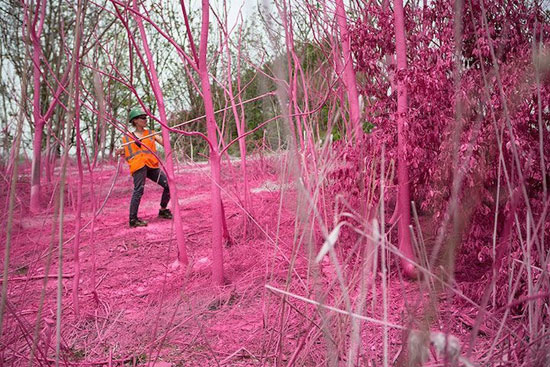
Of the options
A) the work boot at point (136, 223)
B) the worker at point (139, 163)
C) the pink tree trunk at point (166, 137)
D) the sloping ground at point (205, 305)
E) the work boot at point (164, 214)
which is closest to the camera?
the sloping ground at point (205, 305)

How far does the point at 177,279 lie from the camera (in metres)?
3.42

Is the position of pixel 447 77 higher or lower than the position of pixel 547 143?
higher

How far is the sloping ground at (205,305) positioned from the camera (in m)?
1.50

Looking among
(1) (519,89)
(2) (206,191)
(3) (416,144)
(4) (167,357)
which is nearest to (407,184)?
(3) (416,144)

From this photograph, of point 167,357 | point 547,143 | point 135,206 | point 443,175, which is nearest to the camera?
point 167,357

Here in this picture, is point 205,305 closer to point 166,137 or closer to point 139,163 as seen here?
point 166,137

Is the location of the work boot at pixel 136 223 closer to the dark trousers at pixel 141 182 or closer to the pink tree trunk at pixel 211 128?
the dark trousers at pixel 141 182

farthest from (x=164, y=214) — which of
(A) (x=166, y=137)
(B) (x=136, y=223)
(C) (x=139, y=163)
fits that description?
(A) (x=166, y=137)

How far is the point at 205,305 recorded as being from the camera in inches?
114

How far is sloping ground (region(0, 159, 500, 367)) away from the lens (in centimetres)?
150

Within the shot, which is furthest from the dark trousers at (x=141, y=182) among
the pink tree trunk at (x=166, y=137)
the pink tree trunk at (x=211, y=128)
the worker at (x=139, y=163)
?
the pink tree trunk at (x=211, y=128)

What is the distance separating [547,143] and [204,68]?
2.13 meters

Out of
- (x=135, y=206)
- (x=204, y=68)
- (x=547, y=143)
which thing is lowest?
(x=135, y=206)

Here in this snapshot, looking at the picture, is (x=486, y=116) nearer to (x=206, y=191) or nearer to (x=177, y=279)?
(x=177, y=279)
